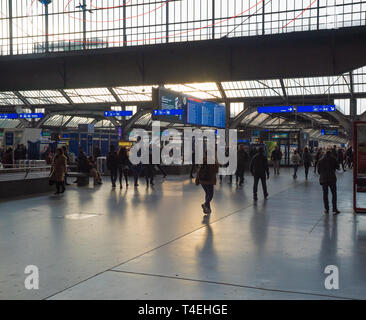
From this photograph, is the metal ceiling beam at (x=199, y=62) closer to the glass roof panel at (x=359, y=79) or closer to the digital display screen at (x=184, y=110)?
the digital display screen at (x=184, y=110)

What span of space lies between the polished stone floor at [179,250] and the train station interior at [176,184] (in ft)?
0.10

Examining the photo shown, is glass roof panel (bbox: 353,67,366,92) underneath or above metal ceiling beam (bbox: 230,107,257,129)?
above

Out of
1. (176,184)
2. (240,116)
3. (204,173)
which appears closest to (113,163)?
(176,184)

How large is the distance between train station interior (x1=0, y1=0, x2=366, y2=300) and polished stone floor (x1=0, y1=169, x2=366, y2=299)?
0.03m

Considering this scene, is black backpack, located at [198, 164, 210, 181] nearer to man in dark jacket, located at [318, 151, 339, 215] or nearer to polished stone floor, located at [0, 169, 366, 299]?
polished stone floor, located at [0, 169, 366, 299]

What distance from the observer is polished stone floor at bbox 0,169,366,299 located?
183 inches

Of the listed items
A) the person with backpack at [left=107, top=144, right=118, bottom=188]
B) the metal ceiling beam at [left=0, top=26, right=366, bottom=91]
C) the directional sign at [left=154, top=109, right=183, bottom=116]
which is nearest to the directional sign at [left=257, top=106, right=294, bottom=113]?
the directional sign at [left=154, top=109, right=183, bottom=116]

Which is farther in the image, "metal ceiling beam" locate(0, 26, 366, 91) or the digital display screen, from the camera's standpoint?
the digital display screen

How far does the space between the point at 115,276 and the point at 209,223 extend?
393 centimetres

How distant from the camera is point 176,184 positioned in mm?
18031
